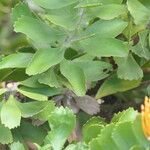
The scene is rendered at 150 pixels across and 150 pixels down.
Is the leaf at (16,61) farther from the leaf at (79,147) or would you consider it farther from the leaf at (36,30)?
the leaf at (79,147)

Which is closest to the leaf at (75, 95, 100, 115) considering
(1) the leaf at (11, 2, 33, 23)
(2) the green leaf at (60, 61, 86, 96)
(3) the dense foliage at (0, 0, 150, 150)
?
(3) the dense foliage at (0, 0, 150, 150)

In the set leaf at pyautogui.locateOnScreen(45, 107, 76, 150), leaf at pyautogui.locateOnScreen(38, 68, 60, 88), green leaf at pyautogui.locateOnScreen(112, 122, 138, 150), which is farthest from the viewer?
leaf at pyautogui.locateOnScreen(38, 68, 60, 88)

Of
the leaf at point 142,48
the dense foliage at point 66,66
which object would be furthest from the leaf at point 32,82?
the leaf at point 142,48

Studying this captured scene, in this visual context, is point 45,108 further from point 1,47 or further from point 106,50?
point 1,47

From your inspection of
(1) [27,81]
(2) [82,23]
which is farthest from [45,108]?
(2) [82,23]

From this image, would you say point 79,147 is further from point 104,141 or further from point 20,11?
point 20,11

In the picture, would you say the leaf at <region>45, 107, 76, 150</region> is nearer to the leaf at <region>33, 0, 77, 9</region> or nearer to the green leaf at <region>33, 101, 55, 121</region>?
the green leaf at <region>33, 101, 55, 121</region>
